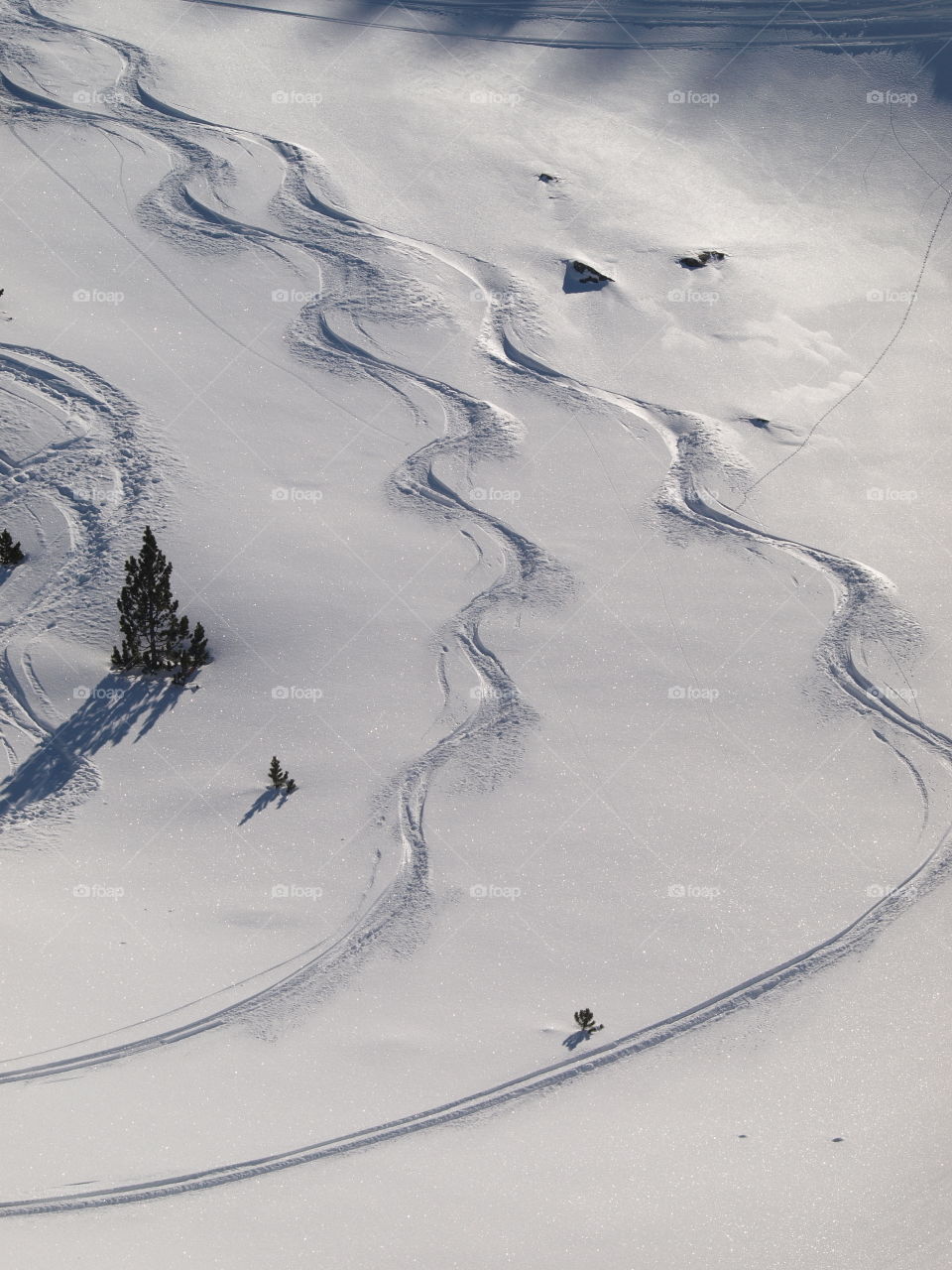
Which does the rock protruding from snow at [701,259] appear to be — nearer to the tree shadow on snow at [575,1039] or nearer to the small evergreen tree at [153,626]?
the small evergreen tree at [153,626]

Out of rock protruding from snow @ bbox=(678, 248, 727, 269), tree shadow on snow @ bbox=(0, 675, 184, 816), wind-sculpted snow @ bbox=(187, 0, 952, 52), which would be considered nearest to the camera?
tree shadow on snow @ bbox=(0, 675, 184, 816)

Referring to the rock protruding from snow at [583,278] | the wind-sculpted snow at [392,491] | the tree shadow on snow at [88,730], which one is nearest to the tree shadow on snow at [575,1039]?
the wind-sculpted snow at [392,491]

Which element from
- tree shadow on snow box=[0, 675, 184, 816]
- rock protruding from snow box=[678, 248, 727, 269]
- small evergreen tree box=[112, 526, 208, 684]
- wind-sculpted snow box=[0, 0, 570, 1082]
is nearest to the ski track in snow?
wind-sculpted snow box=[0, 0, 570, 1082]

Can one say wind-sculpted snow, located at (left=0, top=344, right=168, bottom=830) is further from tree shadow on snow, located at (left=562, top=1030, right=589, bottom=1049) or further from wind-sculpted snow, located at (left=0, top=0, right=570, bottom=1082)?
tree shadow on snow, located at (left=562, top=1030, right=589, bottom=1049)

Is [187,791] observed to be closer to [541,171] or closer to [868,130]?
[541,171]

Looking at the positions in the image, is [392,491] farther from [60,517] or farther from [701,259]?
[701,259]

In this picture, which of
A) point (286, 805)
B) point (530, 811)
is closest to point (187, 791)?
point (286, 805)

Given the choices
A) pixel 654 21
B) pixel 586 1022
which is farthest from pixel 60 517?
pixel 654 21
